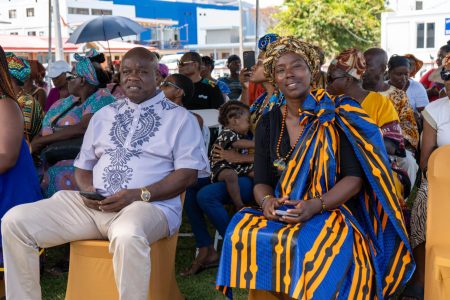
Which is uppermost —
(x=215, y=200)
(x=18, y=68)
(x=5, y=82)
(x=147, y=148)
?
(x=18, y=68)

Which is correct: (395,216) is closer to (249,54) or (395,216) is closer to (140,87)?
(140,87)

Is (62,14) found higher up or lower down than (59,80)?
higher up

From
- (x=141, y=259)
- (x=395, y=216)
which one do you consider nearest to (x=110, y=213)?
(x=141, y=259)

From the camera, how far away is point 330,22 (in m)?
33.0

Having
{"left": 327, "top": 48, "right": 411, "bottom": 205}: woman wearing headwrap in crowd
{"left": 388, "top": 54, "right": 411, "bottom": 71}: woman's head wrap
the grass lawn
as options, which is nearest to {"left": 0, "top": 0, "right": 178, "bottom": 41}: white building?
{"left": 388, "top": 54, "right": 411, "bottom": 71}: woman's head wrap

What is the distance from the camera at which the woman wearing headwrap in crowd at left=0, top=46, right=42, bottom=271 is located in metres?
3.64

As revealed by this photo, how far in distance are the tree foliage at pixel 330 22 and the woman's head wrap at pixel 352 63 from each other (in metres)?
28.6

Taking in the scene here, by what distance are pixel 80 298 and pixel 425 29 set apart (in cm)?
2874

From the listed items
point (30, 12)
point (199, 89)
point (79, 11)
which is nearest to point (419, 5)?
point (30, 12)

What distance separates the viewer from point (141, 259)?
317 centimetres

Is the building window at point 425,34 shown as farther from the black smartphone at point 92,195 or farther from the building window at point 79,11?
the black smartphone at point 92,195

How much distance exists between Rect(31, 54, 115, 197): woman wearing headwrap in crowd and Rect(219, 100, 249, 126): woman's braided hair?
0.88 meters

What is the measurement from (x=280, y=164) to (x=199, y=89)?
3333mm

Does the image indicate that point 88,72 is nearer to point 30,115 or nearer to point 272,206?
point 30,115
